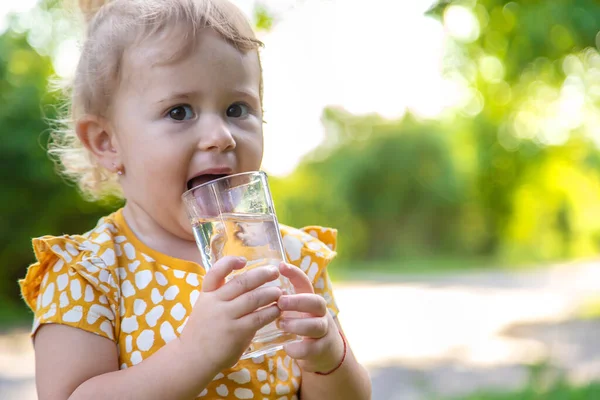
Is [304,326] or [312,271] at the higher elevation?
[312,271]

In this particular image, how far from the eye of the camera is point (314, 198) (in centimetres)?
721

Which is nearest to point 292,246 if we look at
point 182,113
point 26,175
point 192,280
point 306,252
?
point 306,252

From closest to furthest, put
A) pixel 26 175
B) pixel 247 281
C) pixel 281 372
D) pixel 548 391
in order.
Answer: pixel 247 281, pixel 281 372, pixel 548 391, pixel 26 175

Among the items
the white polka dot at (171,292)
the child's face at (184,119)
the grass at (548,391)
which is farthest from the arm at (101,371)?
the grass at (548,391)

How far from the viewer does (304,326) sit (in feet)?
2.90

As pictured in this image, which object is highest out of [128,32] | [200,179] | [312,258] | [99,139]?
[128,32]

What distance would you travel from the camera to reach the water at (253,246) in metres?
0.89

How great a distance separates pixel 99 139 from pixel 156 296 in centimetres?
28

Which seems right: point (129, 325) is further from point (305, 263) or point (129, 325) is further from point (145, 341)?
point (305, 263)

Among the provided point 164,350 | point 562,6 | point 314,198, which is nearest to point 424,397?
point 562,6

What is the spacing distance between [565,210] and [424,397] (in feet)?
18.6

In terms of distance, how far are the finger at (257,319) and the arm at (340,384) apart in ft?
0.63

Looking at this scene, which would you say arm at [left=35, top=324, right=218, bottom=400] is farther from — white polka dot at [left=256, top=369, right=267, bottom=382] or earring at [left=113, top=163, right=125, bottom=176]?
earring at [left=113, top=163, right=125, bottom=176]

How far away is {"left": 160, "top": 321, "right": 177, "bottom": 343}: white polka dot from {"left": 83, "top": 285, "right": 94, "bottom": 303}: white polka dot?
0.35ft
